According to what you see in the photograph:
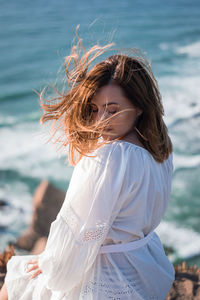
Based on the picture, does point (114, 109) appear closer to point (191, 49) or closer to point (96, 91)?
point (96, 91)

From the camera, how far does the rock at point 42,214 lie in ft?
19.2

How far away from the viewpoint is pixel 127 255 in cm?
195

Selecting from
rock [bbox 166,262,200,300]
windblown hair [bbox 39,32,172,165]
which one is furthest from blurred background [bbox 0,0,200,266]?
rock [bbox 166,262,200,300]

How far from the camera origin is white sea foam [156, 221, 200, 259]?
18.3 ft

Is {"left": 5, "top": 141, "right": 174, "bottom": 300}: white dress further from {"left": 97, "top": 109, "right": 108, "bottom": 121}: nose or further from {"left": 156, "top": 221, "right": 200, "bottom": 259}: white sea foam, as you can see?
{"left": 156, "top": 221, "right": 200, "bottom": 259}: white sea foam

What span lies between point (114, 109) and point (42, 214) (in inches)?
182

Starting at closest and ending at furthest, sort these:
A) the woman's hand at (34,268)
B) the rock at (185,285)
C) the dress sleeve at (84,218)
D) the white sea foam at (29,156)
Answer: the dress sleeve at (84,218) → the woman's hand at (34,268) → the rock at (185,285) → the white sea foam at (29,156)

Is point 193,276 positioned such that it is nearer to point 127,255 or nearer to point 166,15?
point 127,255

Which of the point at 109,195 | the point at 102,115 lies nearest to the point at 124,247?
the point at 109,195

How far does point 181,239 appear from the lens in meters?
5.92

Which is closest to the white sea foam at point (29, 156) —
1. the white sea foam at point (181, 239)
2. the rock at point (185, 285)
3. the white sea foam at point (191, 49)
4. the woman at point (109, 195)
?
the white sea foam at point (181, 239)

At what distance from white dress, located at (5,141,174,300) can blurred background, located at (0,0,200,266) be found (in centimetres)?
74

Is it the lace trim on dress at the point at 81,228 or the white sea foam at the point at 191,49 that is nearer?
the lace trim on dress at the point at 81,228

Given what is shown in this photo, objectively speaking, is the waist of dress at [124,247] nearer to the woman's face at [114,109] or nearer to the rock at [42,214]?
the woman's face at [114,109]
